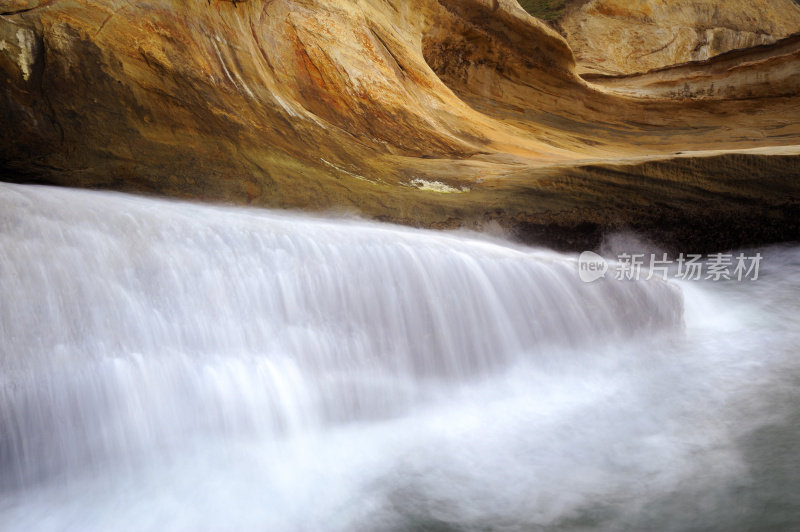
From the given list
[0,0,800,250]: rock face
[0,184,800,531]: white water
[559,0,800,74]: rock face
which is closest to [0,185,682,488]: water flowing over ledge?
[0,184,800,531]: white water

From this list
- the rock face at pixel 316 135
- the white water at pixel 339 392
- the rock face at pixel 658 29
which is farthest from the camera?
the rock face at pixel 658 29

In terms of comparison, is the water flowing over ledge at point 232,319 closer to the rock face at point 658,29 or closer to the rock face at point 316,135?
the rock face at point 316,135

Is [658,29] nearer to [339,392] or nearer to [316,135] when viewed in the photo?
[316,135]

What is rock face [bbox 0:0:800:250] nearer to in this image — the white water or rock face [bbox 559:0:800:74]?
the white water

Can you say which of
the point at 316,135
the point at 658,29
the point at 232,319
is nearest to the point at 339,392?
the point at 232,319

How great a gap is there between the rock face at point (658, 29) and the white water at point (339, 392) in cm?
1082

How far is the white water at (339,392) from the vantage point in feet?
6.42

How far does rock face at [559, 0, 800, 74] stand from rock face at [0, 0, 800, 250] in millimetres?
6647

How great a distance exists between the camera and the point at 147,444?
2107 millimetres

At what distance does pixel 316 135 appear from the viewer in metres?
4.49

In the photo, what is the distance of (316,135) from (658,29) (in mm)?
11779

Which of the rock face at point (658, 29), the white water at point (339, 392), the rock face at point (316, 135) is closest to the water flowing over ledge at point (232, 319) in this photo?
the white water at point (339, 392)

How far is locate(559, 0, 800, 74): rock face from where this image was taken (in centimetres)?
1313

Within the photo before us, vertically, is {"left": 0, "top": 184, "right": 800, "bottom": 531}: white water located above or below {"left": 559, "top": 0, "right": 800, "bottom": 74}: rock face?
below
